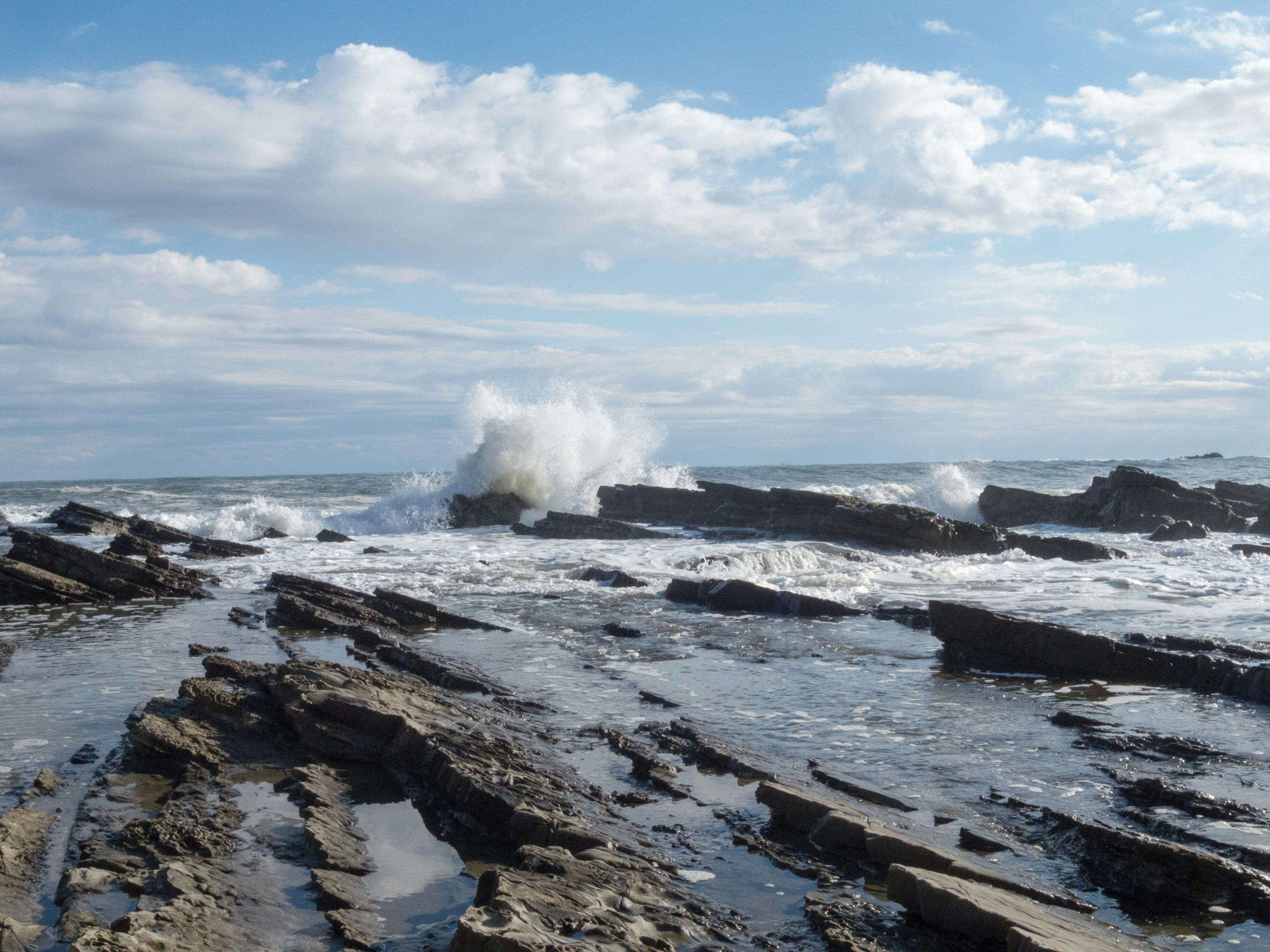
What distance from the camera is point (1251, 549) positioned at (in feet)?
63.1

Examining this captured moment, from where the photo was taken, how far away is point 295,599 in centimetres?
1246

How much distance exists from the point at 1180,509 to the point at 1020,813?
24.8 metres

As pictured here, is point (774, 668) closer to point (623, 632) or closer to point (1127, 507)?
point (623, 632)

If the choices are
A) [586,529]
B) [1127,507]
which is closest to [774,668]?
[586,529]

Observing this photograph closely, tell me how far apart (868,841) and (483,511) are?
974 inches

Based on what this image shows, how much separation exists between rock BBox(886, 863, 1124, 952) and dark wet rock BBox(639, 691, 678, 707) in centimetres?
397

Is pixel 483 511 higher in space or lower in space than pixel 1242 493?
lower

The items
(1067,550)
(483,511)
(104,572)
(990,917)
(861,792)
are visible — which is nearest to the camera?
(990,917)

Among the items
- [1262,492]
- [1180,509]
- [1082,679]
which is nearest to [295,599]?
[1082,679]

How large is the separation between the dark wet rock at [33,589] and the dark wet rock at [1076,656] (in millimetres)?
12375

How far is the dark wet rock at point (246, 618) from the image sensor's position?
12.0 m

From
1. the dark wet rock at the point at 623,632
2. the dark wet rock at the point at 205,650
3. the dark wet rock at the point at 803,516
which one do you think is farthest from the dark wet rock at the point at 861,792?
the dark wet rock at the point at 803,516

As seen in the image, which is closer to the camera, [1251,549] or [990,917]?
[990,917]

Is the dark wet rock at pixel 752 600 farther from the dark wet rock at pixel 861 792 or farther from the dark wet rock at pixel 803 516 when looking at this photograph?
the dark wet rock at pixel 803 516
